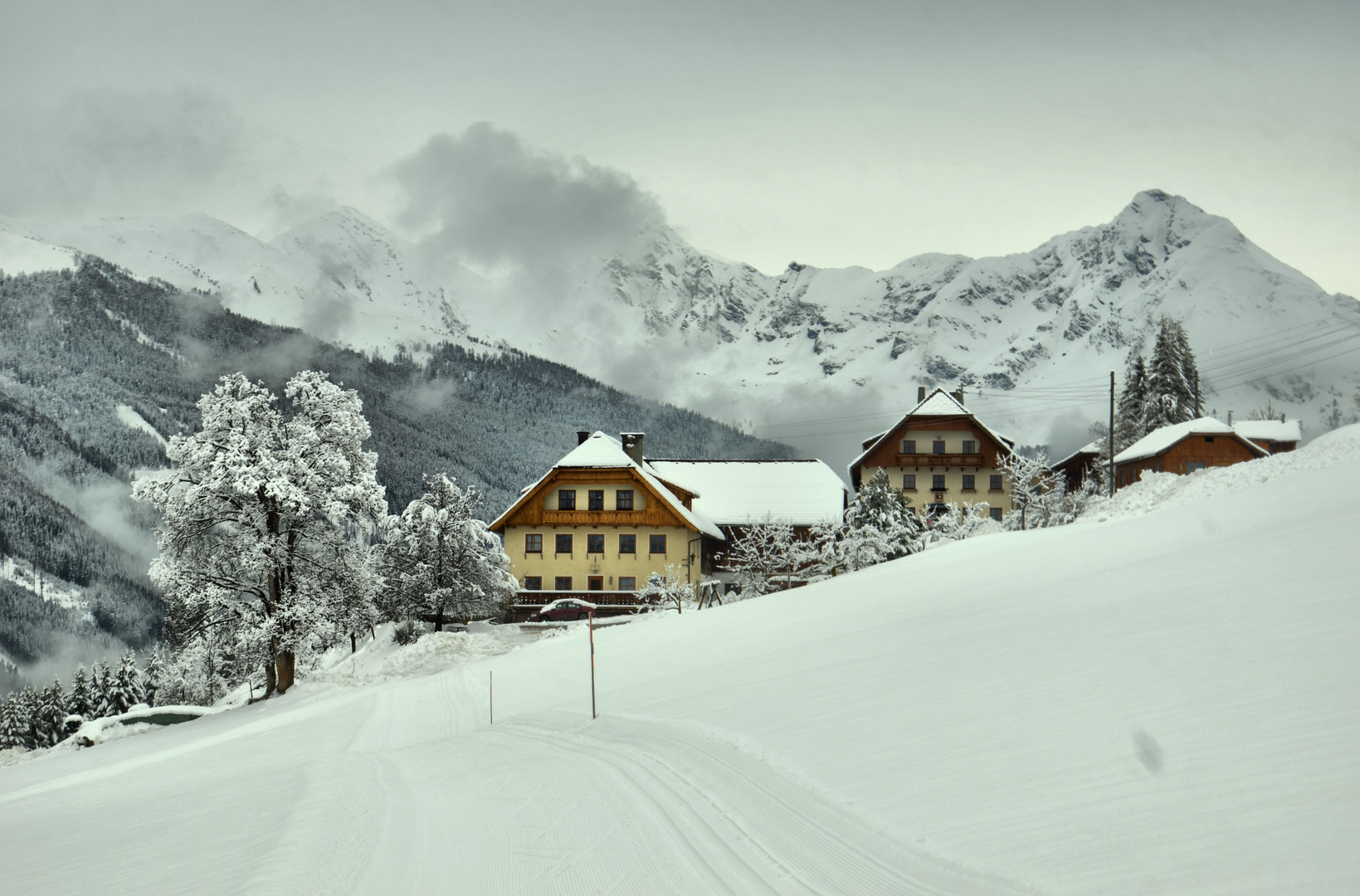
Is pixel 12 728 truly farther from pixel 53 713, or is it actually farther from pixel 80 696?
pixel 80 696

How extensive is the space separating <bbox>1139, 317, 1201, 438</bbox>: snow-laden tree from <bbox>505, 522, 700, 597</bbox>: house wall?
45.5 metres

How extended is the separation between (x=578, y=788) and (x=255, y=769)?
27.4 feet

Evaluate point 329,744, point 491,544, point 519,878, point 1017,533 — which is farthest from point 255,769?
point 491,544

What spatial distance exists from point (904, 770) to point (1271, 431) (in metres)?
79.0

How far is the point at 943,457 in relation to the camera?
6881 cm

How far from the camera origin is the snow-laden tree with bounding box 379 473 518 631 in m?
47.2

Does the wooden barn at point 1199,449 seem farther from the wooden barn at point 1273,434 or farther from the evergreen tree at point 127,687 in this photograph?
the evergreen tree at point 127,687

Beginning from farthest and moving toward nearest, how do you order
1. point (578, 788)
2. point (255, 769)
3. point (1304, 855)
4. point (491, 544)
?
point (491, 544) → point (255, 769) → point (578, 788) → point (1304, 855)

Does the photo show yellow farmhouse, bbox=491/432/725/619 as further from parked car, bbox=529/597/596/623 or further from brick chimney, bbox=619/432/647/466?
brick chimney, bbox=619/432/647/466

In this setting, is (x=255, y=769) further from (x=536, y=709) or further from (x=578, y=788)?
(x=578, y=788)

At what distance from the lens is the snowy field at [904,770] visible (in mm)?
7793

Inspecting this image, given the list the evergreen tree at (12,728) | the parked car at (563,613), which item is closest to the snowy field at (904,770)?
the parked car at (563,613)

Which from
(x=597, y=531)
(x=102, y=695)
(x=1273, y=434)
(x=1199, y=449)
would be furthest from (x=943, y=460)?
(x=102, y=695)

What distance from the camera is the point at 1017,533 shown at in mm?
31734
